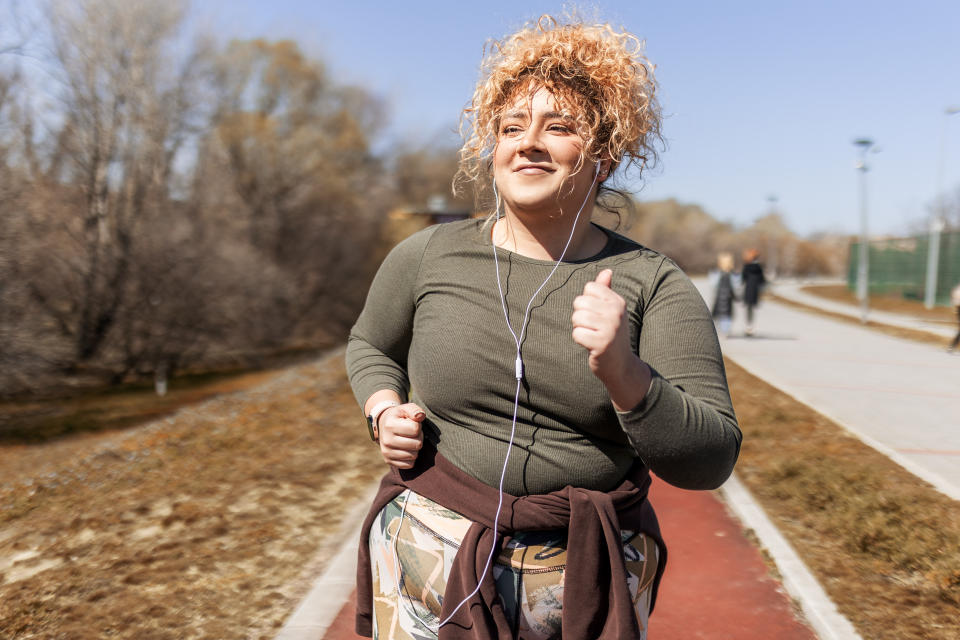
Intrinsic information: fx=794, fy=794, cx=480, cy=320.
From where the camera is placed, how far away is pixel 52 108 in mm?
18281

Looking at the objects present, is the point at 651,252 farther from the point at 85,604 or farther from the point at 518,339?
the point at 85,604

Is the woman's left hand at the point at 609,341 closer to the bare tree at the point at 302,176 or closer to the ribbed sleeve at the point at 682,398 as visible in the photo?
the ribbed sleeve at the point at 682,398

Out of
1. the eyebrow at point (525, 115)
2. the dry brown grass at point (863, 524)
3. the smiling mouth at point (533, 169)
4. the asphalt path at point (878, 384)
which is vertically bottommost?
the asphalt path at point (878, 384)

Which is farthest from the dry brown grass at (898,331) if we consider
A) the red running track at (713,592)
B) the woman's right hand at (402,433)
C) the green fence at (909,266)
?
the woman's right hand at (402,433)

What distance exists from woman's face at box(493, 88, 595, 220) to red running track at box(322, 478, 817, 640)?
8.40ft

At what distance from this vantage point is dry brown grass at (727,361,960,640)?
3857mm

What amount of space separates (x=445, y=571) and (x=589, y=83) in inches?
39.5

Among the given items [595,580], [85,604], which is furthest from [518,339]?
[85,604]

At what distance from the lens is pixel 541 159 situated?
1.54 meters

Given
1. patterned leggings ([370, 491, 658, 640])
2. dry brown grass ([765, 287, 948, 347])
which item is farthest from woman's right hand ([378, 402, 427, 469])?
dry brown grass ([765, 287, 948, 347])

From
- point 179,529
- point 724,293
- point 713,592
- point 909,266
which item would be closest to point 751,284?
point 724,293

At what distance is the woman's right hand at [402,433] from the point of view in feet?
4.99

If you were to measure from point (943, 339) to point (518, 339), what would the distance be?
64.0 feet

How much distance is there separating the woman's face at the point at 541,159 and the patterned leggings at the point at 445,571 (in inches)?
25.0
